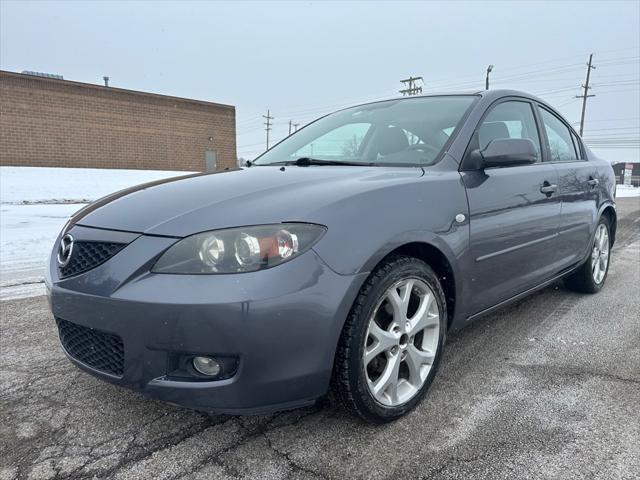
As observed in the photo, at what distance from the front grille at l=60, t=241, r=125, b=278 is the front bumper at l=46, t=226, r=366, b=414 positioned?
51mm

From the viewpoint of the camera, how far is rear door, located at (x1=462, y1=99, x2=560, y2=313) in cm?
254

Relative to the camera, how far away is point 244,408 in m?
1.74

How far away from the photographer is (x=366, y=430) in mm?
2072

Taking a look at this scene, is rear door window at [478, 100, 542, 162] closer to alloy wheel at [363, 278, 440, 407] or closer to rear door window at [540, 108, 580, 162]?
rear door window at [540, 108, 580, 162]

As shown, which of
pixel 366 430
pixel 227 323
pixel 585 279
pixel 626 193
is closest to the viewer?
pixel 227 323

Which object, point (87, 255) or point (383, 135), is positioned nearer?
point (87, 255)

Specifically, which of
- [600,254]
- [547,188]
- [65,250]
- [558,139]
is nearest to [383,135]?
[547,188]

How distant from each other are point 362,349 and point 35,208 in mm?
10511

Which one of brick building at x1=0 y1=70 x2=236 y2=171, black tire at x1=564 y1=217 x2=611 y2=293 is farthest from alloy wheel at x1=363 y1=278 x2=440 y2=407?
brick building at x1=0 y1=70 x2=236 y2=171

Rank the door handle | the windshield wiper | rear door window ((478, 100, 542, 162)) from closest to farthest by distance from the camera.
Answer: the windshield wiper → rear door window ((478, 100, 542, 162)) → the door handle

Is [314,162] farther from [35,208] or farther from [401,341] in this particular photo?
[35,208]

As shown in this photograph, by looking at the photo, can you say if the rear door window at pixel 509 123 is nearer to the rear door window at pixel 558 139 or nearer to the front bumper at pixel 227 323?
the rear door window at pixel 558 139

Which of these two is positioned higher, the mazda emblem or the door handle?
the door handle

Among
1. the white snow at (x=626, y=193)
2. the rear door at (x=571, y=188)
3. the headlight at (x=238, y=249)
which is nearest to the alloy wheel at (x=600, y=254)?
the rear door at (x=571, y=188)
